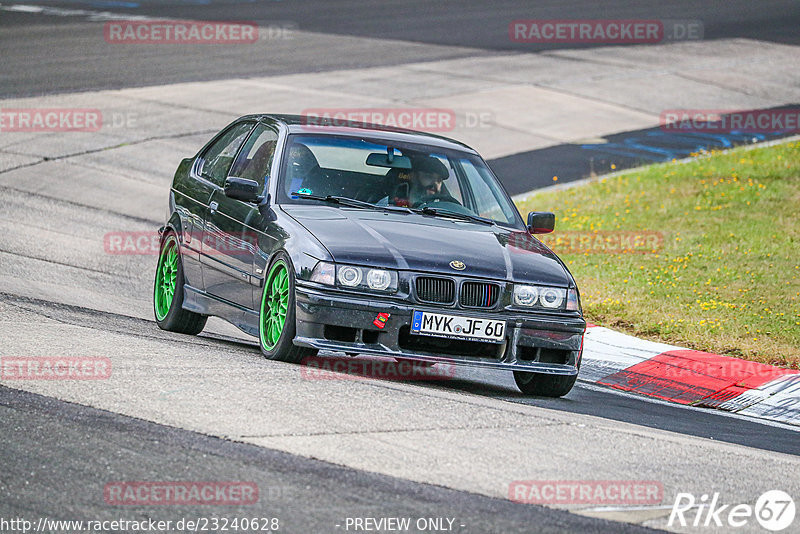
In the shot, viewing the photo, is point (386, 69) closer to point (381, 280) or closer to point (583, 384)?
point (583, 384)

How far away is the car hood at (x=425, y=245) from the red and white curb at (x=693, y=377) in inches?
74.3

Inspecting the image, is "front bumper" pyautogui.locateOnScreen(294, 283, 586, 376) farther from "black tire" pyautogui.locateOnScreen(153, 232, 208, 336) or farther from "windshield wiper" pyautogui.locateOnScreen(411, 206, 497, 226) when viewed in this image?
"black tire" pyautogui.locateOnScreen(153, 232, 208, 336)

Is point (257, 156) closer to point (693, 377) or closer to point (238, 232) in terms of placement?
point (238, 232)

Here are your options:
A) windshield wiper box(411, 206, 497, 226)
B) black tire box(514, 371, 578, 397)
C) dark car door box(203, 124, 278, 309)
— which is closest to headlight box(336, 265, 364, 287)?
dark car door box(203, 124, 278, 309)

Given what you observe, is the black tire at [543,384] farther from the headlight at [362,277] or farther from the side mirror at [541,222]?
the headlight at [362,277]

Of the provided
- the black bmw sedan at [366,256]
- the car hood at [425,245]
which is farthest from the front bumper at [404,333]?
the car hood at [425,245]

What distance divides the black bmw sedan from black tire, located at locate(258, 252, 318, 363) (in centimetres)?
1

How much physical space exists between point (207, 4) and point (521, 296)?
29179 mm

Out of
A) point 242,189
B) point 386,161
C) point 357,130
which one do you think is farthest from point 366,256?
point 357,130

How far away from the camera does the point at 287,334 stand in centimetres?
786

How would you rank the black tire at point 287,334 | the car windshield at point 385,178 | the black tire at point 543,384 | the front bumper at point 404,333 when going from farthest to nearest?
the car windshield at point 385,178 < the black tire at point 543,384 < the black tire at point 287,334 < the front bumper at point 404,333

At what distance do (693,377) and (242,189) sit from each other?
3842 mm

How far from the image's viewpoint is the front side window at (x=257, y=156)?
30.0ft

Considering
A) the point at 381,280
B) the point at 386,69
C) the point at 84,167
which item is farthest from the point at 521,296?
the point at 386,69
